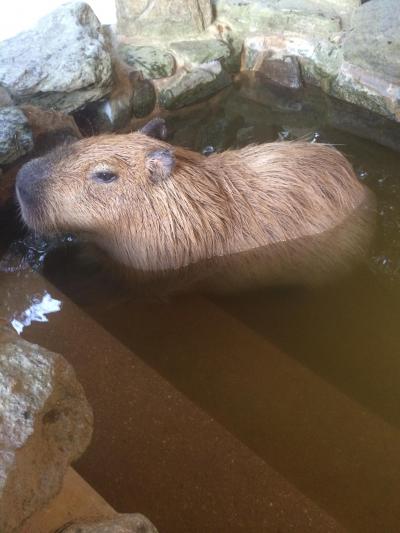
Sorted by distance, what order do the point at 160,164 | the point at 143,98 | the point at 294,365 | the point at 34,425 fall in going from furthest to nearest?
1. the point at 143,98
2. the point at 160,164
3. the point at 294,365
4. the point at 34,425

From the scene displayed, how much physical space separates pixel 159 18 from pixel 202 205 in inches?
87.7

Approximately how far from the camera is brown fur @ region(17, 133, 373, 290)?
113 inches

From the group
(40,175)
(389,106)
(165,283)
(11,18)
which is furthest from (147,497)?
(11,18)

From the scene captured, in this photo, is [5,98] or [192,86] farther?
[192,86]

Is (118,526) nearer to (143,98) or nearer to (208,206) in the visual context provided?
(208,206)

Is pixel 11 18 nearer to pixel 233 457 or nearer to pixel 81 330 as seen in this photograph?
pixel 81 330

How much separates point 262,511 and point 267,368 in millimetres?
688

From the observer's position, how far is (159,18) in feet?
14.7

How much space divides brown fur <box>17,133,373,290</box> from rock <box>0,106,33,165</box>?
349 millimetres

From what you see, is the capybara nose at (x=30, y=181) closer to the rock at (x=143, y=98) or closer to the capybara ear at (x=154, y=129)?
the capybara ear at (x=154, y=129)

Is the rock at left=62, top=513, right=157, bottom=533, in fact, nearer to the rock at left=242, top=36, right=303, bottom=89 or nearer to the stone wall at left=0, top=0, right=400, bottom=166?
the stone wall at left=0, top=0, right=400, bottom=166

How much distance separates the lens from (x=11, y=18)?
4.48 m

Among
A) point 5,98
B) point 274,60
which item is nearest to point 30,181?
point 5,98

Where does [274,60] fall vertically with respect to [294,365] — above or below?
above
